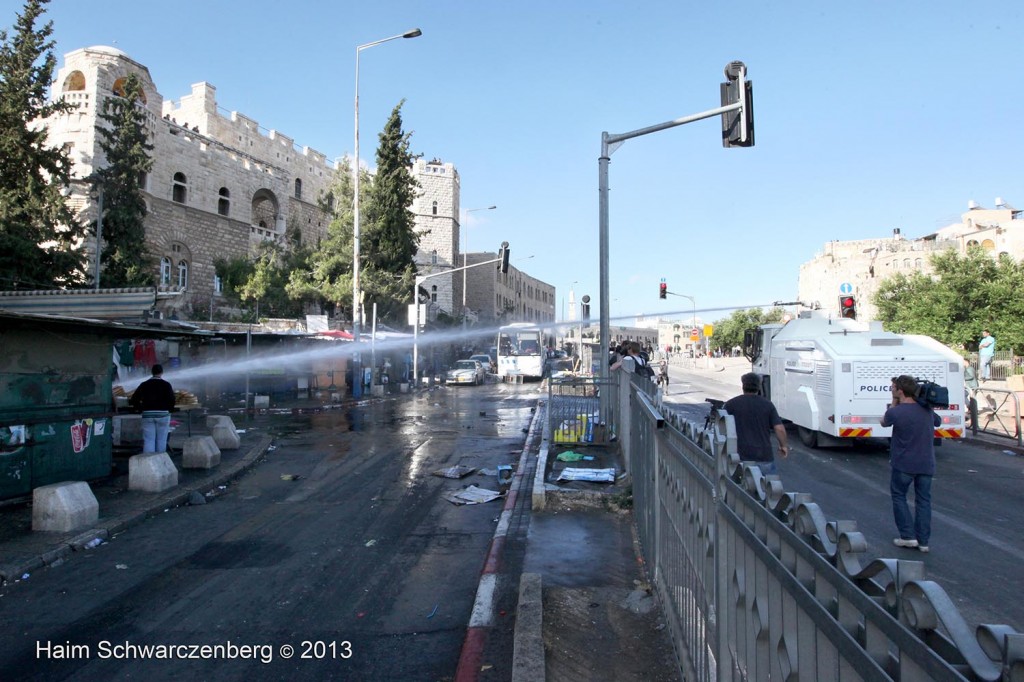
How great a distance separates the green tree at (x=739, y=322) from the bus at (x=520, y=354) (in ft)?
105

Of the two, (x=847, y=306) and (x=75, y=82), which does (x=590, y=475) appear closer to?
(x=847, y=306)

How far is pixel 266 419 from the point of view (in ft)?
60.6

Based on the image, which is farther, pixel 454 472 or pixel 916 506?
pixel 454 472

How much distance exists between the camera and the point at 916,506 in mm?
6215

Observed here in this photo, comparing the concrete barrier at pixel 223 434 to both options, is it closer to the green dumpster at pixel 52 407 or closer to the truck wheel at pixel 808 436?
the green dumpster at pixel 52 407

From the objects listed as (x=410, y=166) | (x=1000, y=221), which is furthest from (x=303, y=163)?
(x=1000, y=221)

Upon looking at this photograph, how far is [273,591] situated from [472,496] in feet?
12.3

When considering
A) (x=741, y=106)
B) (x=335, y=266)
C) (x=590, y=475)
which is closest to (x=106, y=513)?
(x=590, y=475)

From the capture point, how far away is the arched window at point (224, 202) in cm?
4350

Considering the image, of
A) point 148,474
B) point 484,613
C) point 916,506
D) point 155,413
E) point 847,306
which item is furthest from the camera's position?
point 847,306

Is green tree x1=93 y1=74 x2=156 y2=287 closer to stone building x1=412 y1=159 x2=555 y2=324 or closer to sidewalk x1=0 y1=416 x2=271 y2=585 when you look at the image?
sidewalk x1=0 y1=416 x2=271 y2=585

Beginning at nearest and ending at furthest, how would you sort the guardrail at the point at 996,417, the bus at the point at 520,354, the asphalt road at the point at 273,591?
the asphalt road at the point at 273,591
the guardrail at the point at 996,417
the bus at the point at 520,354

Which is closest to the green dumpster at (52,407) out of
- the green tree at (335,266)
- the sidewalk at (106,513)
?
the sidewalk at (106,513)

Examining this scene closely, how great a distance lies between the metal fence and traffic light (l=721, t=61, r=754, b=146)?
799 cm
